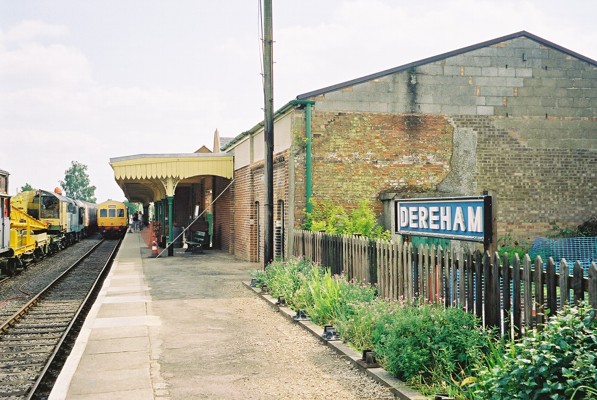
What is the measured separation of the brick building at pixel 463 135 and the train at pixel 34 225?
822cm

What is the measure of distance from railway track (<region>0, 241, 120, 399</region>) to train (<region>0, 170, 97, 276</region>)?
1.90 m

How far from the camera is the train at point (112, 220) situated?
48.8 meters

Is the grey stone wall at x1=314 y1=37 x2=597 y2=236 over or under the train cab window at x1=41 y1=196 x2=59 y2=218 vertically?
over

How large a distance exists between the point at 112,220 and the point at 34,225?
26408mm

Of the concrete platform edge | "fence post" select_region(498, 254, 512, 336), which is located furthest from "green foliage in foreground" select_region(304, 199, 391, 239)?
"fence post" select_region(498, 254, 512, 336)

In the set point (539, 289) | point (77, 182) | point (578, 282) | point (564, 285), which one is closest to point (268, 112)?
point (539, 289)

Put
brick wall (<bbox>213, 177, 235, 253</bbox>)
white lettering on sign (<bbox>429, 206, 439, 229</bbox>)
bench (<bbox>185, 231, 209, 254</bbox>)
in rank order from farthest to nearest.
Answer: bench (<bbox>185, 231, 209, 254</bbox>)
brick wall (<bbox>213, 177, 235, 253</bbox>)
white lettering on sign (<bbox>429, 206, 439, 229</bbox>)

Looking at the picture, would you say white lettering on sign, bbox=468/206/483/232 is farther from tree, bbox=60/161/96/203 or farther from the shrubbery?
tree, bbox=60/161/96/203

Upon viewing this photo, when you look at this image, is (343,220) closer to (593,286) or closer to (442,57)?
(442,57)

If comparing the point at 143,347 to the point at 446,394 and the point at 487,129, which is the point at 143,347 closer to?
the point at 446,394

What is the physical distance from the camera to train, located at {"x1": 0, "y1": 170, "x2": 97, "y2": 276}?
1756 centimetres

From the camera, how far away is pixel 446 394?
5.55m

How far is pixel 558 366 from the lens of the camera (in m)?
4.09

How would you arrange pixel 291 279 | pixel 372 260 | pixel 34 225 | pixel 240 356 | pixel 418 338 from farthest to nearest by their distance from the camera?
pixel 34 225
pixel 291 279
pixel 372 260
pixel 240 356
pixel 418 338
